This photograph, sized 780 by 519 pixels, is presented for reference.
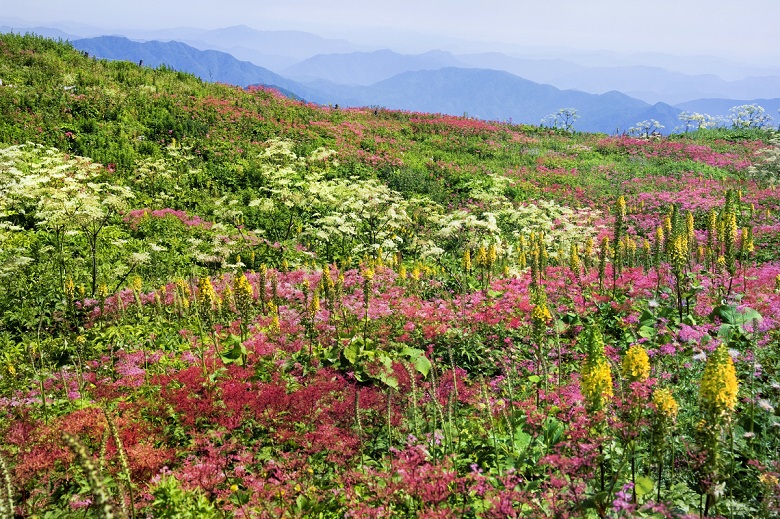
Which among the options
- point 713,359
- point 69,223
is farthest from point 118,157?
point 713,359

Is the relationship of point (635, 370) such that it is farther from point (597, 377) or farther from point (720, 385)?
point (720, 385)

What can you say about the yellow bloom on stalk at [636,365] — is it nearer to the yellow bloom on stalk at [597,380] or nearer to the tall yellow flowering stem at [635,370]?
the tall yellow flowering stem at [635,370]

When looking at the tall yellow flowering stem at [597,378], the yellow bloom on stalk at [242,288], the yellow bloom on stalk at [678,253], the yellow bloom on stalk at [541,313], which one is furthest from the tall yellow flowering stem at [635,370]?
the yellow bloom on stalk at [242,288]

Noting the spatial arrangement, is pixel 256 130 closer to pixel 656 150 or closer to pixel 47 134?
pixel 47 134

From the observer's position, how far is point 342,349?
7023 mm

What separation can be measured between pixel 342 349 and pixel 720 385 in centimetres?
505

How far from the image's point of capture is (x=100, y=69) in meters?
24.2

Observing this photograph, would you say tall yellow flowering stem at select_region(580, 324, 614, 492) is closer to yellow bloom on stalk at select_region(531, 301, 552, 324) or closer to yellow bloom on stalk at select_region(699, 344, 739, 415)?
yellow bloom on stalk at select_region(699, 344, 739, 415)

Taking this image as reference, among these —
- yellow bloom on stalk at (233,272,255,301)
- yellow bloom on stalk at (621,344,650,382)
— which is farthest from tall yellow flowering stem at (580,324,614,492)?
yellow bloom on stalk at (233,272,255,301)

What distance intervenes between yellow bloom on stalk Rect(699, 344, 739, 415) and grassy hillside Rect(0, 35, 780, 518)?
0.8 inches

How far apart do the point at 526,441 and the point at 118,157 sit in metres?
18.9

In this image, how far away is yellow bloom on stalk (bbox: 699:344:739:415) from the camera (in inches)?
118

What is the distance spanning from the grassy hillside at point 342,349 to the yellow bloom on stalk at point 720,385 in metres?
0.02

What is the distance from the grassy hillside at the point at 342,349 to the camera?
12.1ft
